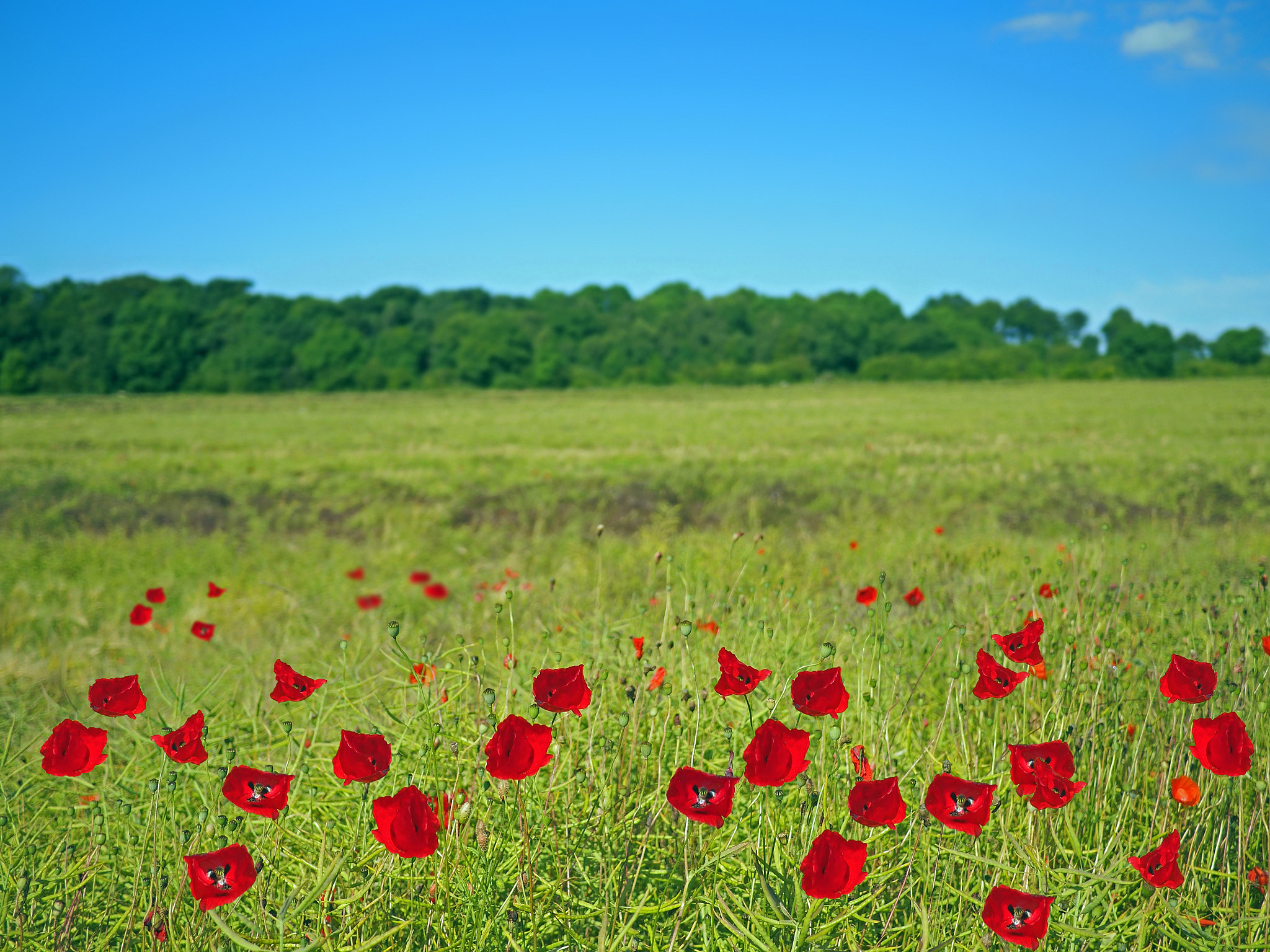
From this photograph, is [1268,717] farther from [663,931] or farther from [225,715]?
[225,715]

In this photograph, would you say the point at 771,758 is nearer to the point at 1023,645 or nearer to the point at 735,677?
the point at 735,677

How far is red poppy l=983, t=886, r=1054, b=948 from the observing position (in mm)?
1450

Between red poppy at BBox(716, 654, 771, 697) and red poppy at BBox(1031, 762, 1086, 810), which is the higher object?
red poppy at BBox(716, 654, 771, 697)

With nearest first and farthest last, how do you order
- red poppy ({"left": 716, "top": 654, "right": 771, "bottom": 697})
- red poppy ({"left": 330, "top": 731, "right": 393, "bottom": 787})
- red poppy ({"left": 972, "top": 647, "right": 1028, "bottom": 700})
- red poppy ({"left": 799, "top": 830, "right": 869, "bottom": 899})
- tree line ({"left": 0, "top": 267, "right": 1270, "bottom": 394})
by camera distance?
red poppy ({"left": 799, "top": 830, "right": 869, "bottom": 899})
red poppy ({"left": 330, "top": 731, "right": 393, "bottom": 787})
red poppy ({"left": 716, "top": 654, "right": 771, "bottom": 697})
red poppy ({"left": 972, "top": 647, "right": 1028, "bottom": 700})
tree line ({"left": 0, "top": 267, "right": 1270, "bottom": 394})

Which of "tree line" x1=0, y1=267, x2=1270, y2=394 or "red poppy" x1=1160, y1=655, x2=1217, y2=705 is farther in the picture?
"tree line" x1=0, y1=267, x2=1270, y2=394

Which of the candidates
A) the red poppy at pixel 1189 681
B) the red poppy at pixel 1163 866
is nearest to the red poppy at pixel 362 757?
the red poppy at pixel 1163 866

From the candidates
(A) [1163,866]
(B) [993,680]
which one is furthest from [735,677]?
(A) [1163,866]

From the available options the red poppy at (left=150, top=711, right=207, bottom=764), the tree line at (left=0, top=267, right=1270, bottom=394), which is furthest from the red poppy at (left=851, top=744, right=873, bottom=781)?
the tree line at (left=0, top=267, right=1270, bottom=394)

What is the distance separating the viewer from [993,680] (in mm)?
2066

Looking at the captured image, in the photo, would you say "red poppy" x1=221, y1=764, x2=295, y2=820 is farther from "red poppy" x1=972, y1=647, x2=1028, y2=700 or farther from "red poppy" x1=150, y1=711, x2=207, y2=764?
"red poppy" x1=972, y1=647, x2=1028, y2=700

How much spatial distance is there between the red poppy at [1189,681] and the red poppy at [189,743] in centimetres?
199

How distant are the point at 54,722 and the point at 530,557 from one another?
4.34m

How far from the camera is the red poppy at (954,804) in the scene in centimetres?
155

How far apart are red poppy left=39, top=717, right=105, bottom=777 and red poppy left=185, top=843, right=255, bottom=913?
491mm
